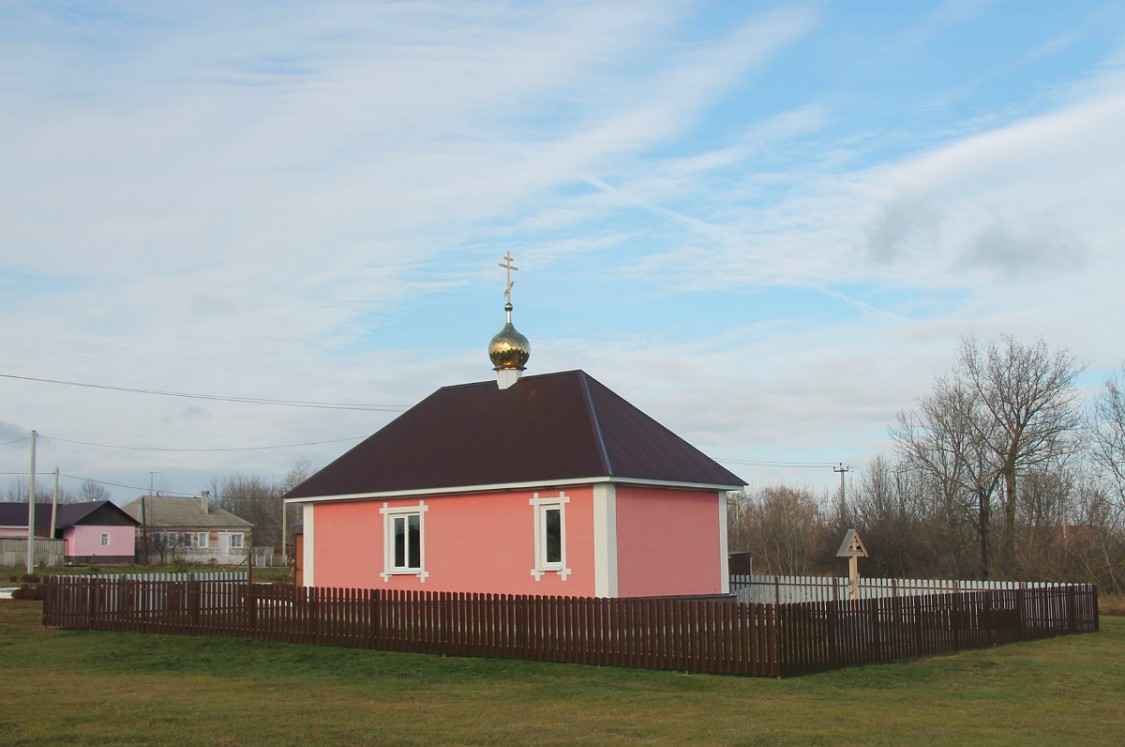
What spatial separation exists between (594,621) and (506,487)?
5.51 meters

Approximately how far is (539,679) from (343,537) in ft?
35.0

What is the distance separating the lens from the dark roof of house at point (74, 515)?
7250 centimetres

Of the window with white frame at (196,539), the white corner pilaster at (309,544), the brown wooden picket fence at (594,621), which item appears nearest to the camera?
the brown wooden picket fence at (594,621)

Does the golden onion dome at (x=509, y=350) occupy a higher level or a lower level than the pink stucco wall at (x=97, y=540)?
higher

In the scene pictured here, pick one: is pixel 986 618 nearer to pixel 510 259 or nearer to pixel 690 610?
pixel 690 610

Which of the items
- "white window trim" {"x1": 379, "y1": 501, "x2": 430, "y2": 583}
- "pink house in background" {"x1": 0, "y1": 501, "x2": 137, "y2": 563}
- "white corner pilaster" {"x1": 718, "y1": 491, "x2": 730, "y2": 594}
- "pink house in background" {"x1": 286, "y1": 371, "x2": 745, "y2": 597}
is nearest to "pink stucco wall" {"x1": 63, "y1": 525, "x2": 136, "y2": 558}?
"pink house in background" {"x1": 0, "y1": 501, "x2": 137, "y2": 563}

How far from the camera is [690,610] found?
53.0 feet

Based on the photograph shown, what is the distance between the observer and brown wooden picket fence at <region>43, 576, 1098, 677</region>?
15.6 m

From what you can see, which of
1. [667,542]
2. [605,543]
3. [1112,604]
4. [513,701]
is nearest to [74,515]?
[667,542]

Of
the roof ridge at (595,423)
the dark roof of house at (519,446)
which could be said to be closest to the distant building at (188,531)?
the dark roof of house at (519,446)

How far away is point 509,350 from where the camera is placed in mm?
26375

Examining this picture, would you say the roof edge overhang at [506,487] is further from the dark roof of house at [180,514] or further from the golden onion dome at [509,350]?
the dark roof of house at [180,514]

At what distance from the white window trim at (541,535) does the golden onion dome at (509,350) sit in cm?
524

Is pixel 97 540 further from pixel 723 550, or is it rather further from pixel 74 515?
pixel 723 550
